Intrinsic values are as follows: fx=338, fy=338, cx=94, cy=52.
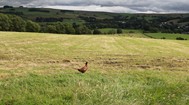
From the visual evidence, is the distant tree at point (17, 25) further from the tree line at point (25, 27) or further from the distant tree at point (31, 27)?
the distant tree at point (31, 27)

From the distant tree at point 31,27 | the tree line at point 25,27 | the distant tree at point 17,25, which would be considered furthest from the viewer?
the distant tree at point 31,27

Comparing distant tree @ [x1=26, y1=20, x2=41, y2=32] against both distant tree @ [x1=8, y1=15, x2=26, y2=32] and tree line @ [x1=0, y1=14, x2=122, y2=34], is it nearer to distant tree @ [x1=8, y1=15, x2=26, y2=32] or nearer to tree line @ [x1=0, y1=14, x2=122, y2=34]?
tree line @ [x1=0, y1=14, x2=122, y2=34]

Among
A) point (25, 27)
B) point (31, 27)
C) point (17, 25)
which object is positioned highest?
point (17, 25)

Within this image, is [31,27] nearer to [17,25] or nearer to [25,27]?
[25,27]

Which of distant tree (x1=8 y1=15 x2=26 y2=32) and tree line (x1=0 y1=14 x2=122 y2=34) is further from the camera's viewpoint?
distant tree (x1=8 y1=15 x2=26 y2=32)

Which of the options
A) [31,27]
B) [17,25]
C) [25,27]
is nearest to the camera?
[17,25]

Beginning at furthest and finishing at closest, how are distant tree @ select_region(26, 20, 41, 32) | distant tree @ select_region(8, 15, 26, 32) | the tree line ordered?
distant tree @ select_region(26, 20, 41, 32) → distant tree @ select_region(8, 15, 26, 32) → the tree line

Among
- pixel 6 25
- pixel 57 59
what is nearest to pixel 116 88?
pixel 57 59

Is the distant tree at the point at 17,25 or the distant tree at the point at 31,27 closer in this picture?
the distant tree at the point at 17,25

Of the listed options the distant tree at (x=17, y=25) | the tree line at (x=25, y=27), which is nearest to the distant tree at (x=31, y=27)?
the tree line at (x=25, y=27)

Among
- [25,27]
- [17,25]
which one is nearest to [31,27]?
[25,27]

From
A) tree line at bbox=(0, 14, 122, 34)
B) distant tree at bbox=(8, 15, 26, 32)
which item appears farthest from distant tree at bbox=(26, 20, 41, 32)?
distant tree at bbox=(8, 15, 26, 32)

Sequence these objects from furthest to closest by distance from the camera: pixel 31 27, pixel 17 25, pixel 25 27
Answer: pixel 31 27
pixel 25 27
pixel 17 25

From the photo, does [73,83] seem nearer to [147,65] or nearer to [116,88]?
[116,88]
